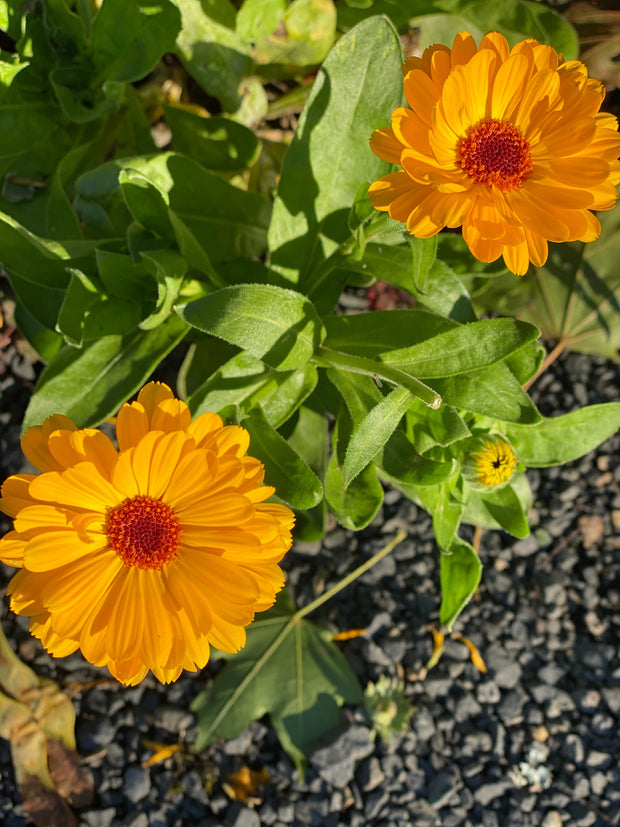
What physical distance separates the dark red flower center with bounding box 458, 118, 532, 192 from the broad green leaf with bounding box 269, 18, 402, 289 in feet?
1.39

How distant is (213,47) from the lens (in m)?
1.89

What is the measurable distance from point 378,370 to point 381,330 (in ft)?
0.88

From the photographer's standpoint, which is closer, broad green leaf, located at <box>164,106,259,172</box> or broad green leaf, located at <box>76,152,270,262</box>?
broad green leaf, located at <box>76,152,270,262</box>

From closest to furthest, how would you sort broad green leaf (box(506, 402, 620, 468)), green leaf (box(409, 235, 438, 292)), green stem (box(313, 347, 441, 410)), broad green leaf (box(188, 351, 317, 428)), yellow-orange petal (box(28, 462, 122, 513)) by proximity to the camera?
yellow-orange petal (box(28, 462, 122, 513))
green stem (box(313, 347, 441, 410))
green leaf (box(409, 235, 438, 292))
broad green leaf (box(188, 351, 317, 428))
broad green leaf (box(506, 402, 620, 468))

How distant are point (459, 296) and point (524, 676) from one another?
120cm

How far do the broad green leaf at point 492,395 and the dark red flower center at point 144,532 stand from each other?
0.56 meters

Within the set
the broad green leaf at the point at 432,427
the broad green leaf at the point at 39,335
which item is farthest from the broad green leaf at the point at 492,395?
the broad green leaf at the point at 39,335

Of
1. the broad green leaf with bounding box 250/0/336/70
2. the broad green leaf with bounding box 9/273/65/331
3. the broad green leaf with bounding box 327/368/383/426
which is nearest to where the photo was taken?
the broad green leaf with bounding box 327/368/383/426

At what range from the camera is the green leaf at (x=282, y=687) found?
2012 millimetres

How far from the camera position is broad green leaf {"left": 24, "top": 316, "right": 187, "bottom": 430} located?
1.61 m

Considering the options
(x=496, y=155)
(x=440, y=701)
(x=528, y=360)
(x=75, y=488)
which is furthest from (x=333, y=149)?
(x=440, y=701)

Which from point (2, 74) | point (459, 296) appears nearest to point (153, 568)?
point (459, 296)

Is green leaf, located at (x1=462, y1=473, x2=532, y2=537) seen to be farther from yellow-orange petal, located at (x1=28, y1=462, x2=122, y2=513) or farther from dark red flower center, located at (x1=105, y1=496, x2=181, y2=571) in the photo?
A: yellow-orange petal, located at (x1=28, y1=462, x2=122, y2=513)

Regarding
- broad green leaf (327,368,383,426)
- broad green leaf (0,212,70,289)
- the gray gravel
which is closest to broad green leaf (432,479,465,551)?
broad green leaf (327,368,383,426)
